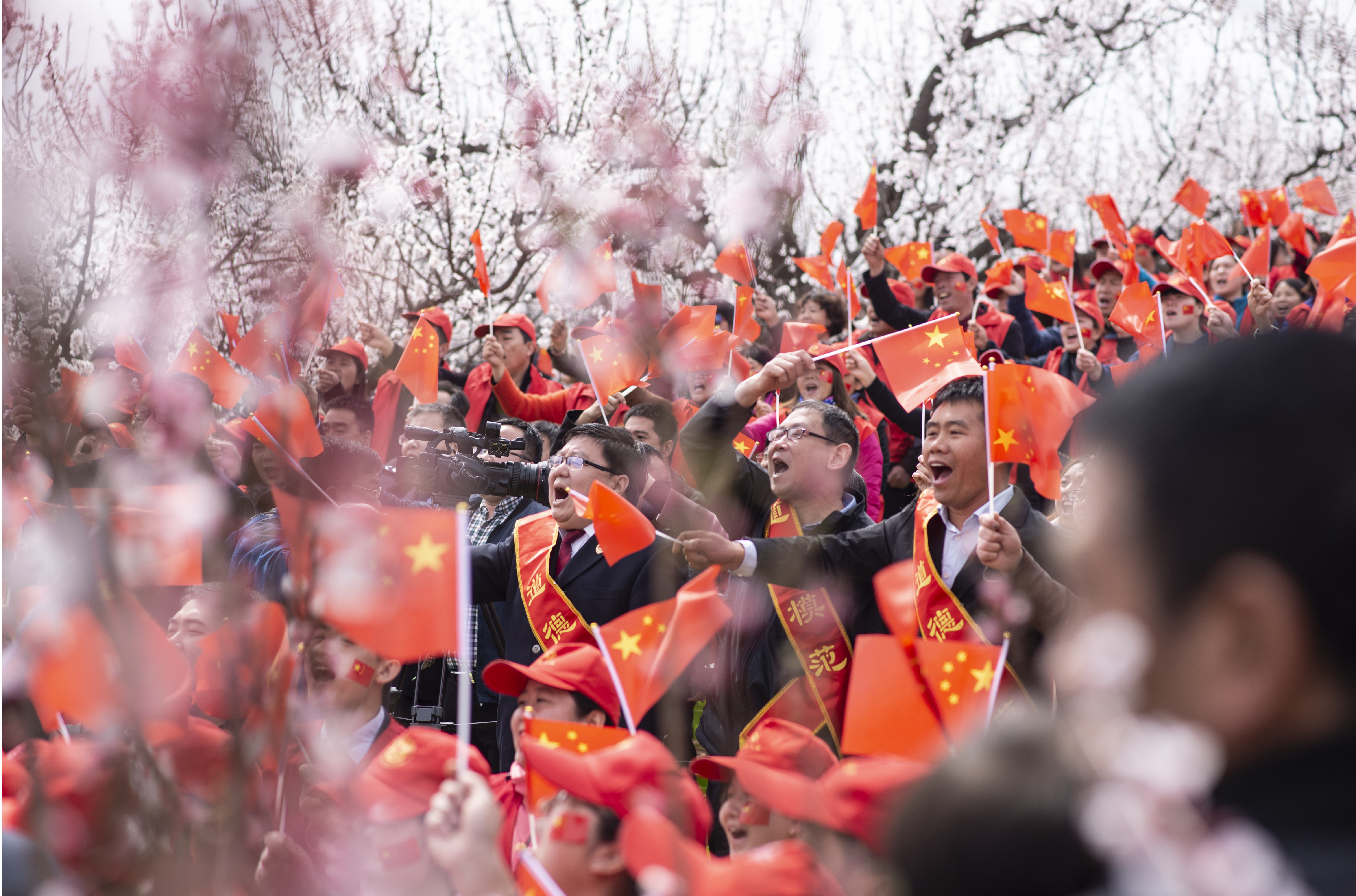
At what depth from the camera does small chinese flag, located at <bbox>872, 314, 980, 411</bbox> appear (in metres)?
3.99

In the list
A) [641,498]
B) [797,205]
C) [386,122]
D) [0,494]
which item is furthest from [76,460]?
[797,205]

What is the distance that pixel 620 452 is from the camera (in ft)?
13.6

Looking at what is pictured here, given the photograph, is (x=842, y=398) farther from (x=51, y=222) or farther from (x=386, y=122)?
(x=386, y=122)

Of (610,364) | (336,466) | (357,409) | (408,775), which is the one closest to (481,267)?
(357,409)

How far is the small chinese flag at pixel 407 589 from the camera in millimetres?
2156

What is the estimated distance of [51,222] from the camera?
1464 mm

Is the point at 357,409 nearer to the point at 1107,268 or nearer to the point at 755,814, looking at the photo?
the point at 755,814

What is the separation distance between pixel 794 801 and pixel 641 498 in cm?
203

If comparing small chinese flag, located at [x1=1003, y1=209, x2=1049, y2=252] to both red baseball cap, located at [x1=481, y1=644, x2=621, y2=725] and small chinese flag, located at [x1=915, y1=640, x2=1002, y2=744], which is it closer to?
red baseball cap, located at [x1=481, y1=644, x2=621, y2=725]

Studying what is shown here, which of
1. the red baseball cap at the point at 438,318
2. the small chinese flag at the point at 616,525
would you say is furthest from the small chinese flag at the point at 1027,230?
the small chinese flag at the point at 616,525

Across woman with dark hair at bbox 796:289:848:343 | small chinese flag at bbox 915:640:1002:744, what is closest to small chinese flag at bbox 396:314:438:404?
woman with dark hair at bbox 796:289:848:343

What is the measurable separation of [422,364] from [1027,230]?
505 cm

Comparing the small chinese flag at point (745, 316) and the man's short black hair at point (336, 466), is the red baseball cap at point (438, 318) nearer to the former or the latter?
the man's short black hair at point (336, 466)

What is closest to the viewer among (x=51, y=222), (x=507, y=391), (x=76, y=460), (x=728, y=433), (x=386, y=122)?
(x=51, y=222)
